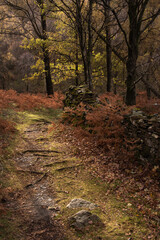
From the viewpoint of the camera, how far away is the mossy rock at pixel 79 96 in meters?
9.51

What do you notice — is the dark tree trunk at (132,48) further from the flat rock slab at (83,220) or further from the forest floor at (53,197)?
the flat rock slab at (83,220)

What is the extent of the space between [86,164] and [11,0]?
16.6 metres

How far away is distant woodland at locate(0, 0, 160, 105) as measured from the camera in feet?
28.0

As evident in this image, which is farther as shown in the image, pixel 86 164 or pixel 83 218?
pixel 86 164

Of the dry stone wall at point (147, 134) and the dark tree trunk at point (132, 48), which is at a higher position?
the dark tree trunk at point (132, 48)

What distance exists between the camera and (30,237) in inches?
123

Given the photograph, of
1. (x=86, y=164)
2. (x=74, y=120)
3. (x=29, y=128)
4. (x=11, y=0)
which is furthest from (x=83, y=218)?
(x=11, y=0)

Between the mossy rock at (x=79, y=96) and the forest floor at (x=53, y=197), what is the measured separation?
3030 millimetres

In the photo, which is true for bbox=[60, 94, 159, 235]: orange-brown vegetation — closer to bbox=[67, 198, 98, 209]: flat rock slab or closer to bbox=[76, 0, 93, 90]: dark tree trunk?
bbox=[67, 198, 98, 209]: flat rock slab

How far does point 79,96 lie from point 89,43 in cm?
363

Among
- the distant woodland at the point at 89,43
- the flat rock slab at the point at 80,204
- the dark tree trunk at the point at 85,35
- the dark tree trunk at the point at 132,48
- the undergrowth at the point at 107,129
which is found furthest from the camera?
the dark tree trunk at the point at 85,35

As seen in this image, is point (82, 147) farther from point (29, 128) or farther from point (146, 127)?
point (29, 128)

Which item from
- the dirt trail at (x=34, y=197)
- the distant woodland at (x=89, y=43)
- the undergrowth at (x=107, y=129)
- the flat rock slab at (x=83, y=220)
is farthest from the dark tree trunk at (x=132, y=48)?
the flat rock slab at (x=83, y=220)

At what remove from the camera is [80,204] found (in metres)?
4.18
